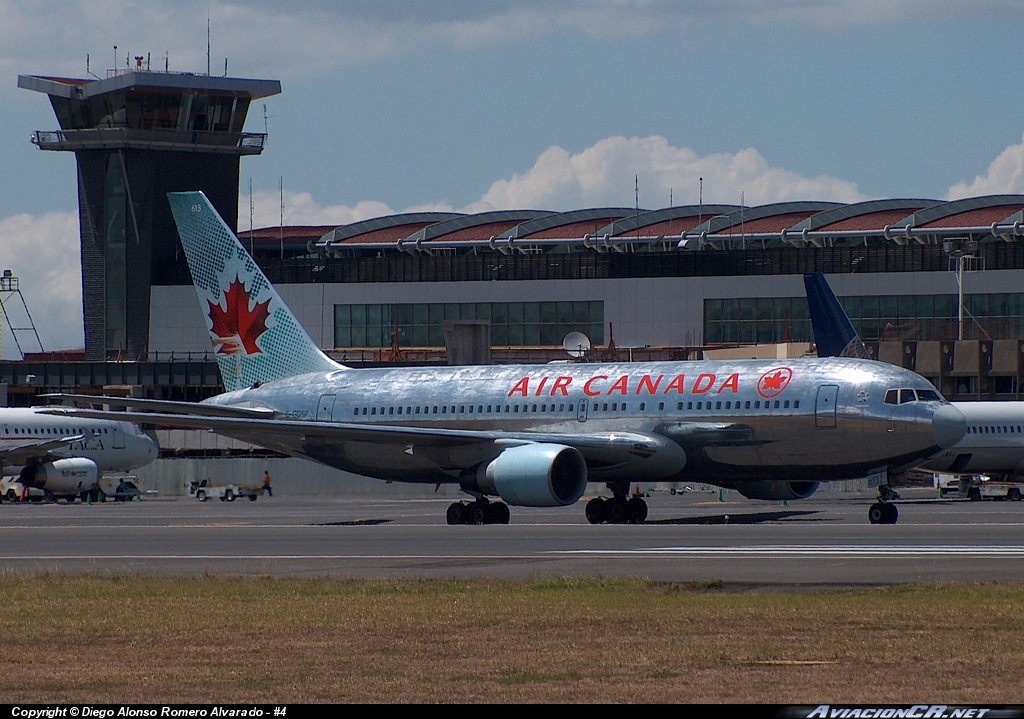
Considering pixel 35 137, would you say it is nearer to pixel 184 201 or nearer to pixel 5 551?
pixel 184 201

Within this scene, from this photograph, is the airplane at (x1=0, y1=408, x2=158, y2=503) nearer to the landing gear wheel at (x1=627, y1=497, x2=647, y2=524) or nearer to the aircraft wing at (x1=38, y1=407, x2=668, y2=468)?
the aircraft wing at (x1=38, y1=407, x2=668, y2=468)

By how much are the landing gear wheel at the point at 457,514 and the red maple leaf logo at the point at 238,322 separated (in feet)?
36.2

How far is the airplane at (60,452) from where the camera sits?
65562 millimetres

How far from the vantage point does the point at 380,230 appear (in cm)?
11412

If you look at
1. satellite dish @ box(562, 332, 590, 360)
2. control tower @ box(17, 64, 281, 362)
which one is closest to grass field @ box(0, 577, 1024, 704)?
satellite dish @ box(562, 332, 590, 360)

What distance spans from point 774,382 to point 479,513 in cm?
810

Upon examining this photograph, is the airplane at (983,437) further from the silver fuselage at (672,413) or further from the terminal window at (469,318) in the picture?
the terminal window at (469,318)

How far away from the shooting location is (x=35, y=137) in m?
112

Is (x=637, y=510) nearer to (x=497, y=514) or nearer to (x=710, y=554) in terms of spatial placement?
(x=497, y=514)

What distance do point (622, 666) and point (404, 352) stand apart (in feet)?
291

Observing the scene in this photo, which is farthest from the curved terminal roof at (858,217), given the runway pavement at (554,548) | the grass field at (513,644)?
the grass field at (513,644)

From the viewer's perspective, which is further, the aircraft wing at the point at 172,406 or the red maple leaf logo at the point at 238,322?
the red maple leaf logo at the point at 238,322

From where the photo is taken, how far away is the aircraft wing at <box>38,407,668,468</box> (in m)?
37.6

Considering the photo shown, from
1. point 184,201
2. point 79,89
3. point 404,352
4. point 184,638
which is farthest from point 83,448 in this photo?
point 184,638
